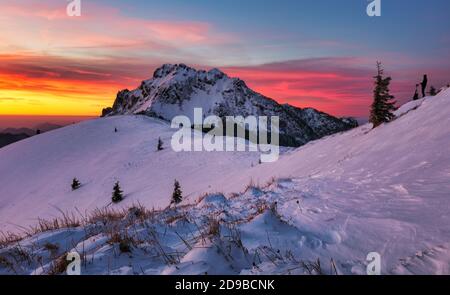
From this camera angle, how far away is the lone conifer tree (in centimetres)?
2045

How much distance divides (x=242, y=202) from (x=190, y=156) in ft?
110

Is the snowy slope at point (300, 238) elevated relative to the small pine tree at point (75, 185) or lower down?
elevated

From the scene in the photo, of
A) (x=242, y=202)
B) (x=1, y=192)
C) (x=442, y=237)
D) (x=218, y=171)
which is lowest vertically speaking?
(x=1, y=192)

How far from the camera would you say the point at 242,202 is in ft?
25.6

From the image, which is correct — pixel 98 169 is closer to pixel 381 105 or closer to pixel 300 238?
pixel 381 105

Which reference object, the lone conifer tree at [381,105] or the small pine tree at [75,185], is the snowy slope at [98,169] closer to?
the small pine tree at [75,185]

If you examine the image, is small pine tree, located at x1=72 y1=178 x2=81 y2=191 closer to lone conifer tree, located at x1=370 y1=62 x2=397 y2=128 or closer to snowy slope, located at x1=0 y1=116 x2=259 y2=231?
snowy slope, located at x1=0 y1=116 x2=259 y2=231

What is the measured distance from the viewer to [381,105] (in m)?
20.7

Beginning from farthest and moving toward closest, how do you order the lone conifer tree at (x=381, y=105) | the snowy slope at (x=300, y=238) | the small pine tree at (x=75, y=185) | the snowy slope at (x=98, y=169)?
the small pine tree at (x=75, y=185)
the snowy slope at (x=98, y=169)
the lone conifer tree at (x=381, y=105)
the snowy slope at (x=300, y=238)

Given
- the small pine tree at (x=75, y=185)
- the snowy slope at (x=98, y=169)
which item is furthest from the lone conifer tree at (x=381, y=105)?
the small pine tree at (x=75, y=185)

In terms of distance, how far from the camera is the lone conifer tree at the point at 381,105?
20453 mm

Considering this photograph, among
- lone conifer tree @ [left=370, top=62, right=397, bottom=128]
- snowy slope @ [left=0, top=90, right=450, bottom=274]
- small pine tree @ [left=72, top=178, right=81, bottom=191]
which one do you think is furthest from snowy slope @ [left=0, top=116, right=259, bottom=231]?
snowy slope @ [left=0, top=90, right=450, bottom=274]
